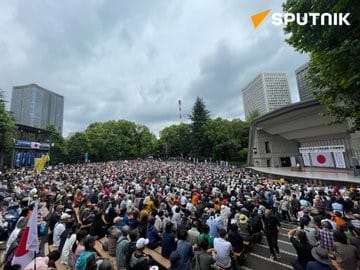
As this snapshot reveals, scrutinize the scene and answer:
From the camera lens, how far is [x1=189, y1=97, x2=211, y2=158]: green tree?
156 feet

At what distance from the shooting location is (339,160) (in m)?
21.6

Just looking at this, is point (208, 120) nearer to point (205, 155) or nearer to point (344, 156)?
point (205, 155)

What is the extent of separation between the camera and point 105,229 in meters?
6.41

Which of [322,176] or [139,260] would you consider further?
[322,176]

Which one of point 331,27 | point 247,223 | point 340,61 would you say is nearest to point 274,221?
point 247,223

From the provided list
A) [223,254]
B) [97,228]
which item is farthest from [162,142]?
[223,254]

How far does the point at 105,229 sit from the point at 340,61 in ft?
27.8

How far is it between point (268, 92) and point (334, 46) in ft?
271

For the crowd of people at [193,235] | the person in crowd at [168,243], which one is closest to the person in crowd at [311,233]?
the crowd of people at [193,235]

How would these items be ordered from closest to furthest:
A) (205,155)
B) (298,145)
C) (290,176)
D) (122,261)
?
(122,261) → (290,176) → (298,145) → (205,155)

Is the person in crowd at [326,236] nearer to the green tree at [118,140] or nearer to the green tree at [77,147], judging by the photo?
the green tree at [77,147]

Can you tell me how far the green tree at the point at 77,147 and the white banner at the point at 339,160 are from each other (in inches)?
1874

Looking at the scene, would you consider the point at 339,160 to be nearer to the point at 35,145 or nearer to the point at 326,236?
the point at 326,236

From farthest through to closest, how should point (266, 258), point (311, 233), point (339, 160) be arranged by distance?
1. point (339, 160)
2. point (266, 258)
3. point (311, 233)
